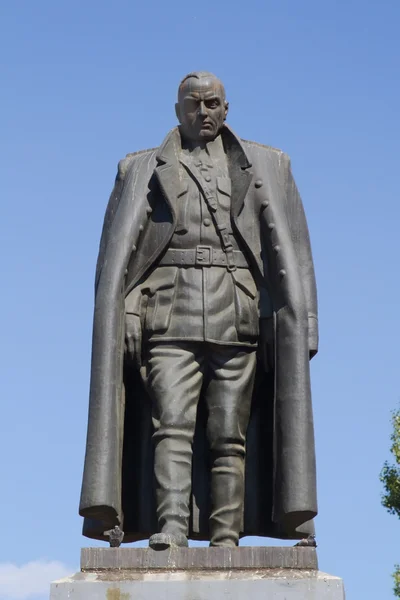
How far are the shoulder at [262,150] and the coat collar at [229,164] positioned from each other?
0.11 m

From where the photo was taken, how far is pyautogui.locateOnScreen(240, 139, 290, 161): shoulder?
32.9 feet

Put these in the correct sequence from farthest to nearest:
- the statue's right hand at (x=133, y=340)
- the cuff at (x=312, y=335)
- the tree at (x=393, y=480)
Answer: the tree at (x=393, y=480) < the cuff at (x=312, y=335) < the statue's right hand at (x=133, y=340)

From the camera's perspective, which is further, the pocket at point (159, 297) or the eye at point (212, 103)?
the eye at point (212, 103)

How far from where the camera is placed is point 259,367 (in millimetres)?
9656

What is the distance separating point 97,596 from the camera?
338 inches

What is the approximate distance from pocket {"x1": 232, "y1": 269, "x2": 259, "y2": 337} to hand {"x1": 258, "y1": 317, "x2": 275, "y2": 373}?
0.06 meters

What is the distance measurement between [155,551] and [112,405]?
108cm

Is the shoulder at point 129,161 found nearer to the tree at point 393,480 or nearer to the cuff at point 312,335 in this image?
the cuff at point 312,335

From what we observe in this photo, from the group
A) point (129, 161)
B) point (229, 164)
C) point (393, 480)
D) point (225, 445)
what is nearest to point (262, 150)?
point (229, 164)

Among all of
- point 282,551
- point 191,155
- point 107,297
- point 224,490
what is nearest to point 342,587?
point 282,551

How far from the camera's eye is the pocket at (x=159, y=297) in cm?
945

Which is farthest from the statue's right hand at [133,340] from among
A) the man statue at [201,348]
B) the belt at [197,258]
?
the belt at [197,258]

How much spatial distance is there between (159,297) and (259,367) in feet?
2.87

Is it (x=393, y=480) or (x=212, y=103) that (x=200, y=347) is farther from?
(x=393, y=480)
